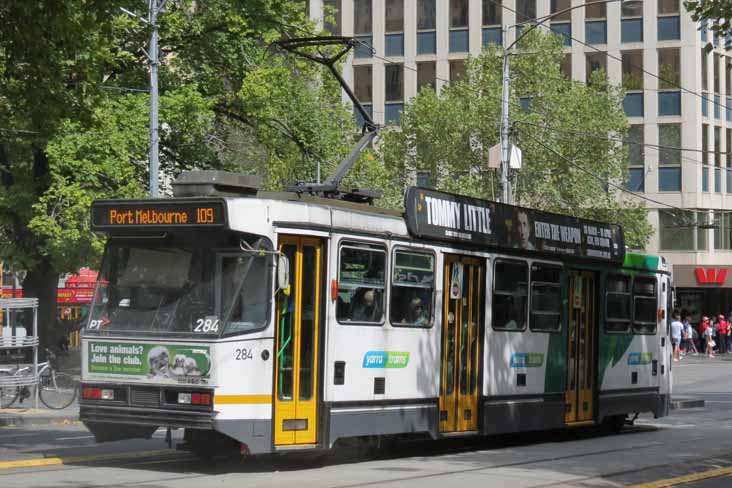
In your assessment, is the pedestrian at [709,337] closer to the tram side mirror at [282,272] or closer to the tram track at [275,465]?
the tram track at [275,465]

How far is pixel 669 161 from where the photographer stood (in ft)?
190

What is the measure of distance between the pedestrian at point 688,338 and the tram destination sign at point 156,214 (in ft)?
136

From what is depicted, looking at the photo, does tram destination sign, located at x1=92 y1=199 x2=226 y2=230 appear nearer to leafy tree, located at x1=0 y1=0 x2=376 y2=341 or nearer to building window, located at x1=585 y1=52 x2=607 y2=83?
leafy tree, located at x1=0 y1=0 x2=376 y2=341

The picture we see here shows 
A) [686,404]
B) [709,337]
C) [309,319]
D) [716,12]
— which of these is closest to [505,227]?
[716,12]

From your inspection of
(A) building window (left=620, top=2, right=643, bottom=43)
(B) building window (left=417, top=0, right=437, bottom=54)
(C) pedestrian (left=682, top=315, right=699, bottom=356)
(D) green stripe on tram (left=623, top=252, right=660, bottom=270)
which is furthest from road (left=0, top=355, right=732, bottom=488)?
(B) building window (left=417, top=0, right=437, bottom=54)

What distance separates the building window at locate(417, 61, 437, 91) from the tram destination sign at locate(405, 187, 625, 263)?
40.5 meters

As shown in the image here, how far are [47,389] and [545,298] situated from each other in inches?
397

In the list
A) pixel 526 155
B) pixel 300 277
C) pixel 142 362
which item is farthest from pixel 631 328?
pixel 526 155

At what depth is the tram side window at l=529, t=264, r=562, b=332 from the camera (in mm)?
17312

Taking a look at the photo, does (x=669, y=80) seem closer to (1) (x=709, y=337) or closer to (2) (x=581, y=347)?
(1) (x=709, y=337)

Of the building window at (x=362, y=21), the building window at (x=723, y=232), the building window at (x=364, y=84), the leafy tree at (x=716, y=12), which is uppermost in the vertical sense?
the building window at (x=362, y=21)

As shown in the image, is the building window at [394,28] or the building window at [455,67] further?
the building window at [394,28]

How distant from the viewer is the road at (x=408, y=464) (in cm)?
1226

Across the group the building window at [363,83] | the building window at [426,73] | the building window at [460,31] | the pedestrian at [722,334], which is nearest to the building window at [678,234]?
the pedestrian at [722,334]
